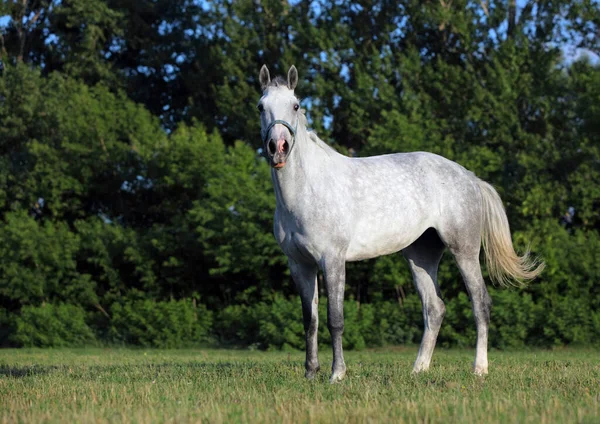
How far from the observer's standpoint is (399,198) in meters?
9.05

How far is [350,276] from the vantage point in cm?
2514

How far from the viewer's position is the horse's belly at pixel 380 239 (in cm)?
870

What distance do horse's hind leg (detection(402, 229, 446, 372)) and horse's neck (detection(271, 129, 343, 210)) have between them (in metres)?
1.96

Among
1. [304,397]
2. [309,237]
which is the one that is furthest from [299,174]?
[304,397]

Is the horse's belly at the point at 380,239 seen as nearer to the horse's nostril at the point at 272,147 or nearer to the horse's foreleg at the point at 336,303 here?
the horse's foreleg at the point at 336,303

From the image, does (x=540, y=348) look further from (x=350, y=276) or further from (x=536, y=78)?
(x=536, y=78)

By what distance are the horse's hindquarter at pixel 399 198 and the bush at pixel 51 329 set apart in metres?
18.1

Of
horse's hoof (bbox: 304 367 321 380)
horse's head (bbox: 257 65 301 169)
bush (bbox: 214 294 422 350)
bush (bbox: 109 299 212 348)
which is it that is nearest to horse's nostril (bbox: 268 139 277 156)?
horse's head (bbox: 257 65 301 169)

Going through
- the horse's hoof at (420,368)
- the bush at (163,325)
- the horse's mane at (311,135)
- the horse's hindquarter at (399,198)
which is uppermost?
the horse's mane at (311,135)

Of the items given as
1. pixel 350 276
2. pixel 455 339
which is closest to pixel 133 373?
pixel 455 339

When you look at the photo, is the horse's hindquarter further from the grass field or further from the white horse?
the grass field

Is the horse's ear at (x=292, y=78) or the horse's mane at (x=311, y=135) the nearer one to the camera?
the horse's ear at (x=292, y=78)

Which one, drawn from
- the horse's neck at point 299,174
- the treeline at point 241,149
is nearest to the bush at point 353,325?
the treeline at point 241,149

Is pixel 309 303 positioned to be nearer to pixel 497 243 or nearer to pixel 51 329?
pixel 497 243
